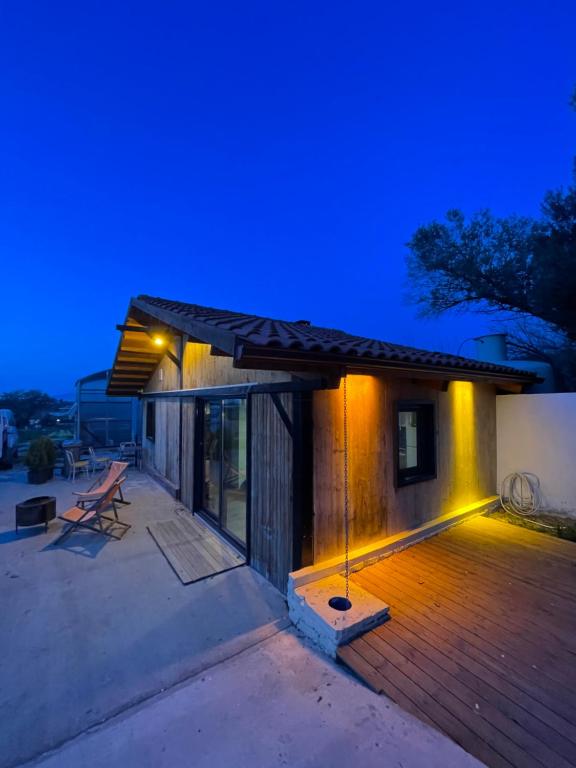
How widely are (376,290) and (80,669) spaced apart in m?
101

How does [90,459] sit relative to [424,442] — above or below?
→ below

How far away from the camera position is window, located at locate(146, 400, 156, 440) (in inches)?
371

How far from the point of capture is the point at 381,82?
1766cm

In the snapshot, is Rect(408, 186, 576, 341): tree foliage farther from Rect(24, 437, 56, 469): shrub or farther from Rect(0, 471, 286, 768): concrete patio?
Rect(24, 437, 56, 469): shrub

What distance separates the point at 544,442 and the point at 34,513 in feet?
27.5

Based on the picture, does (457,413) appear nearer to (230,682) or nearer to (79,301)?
(230,682)

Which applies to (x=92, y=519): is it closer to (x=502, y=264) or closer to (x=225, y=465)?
(x=225, y=465)

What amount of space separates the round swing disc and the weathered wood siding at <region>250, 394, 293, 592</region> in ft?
1.76

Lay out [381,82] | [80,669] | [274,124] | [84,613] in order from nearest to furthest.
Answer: [80,669], [84,613], [381,82], [274,124]

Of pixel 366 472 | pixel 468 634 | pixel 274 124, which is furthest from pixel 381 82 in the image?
pixel 468 634

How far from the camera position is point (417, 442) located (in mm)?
4699

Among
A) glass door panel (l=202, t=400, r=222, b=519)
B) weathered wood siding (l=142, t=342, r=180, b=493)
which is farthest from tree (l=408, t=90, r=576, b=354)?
weathered wood siding (l=142, t=342, r=180, b=493)

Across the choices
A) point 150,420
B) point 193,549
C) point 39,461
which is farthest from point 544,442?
point 39,461

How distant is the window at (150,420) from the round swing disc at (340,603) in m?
7.58
